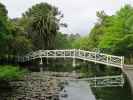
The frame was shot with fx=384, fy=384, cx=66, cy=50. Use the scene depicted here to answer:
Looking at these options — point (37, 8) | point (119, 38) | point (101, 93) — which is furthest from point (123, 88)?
point (37, 8)

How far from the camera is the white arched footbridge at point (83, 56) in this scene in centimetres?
3909

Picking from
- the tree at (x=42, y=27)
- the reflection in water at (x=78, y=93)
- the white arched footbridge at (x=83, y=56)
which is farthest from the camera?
the tree at (x=42, y=27)

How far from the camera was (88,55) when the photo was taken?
43156 mm

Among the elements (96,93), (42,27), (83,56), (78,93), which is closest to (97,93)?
(96,93)

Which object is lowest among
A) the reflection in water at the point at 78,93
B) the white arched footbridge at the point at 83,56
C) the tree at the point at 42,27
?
the reflection in water at the point at 78,93

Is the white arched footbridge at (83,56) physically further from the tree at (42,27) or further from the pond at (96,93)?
the pond at (96,93)

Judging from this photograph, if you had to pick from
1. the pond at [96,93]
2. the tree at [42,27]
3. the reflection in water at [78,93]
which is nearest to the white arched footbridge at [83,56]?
the tree at [42,27]

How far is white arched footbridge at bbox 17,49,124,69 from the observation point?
39094mm

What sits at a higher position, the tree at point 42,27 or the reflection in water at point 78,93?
the tree at point 42,27

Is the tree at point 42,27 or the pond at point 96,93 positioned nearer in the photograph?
the pond at point 96,93

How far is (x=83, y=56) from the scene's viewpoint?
43.3 meters

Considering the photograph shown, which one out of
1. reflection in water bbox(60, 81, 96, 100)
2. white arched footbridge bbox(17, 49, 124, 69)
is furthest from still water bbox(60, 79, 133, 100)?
white arched footbridge bbox(17, 49, 124, 69)

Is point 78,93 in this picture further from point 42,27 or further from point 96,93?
point 42,27

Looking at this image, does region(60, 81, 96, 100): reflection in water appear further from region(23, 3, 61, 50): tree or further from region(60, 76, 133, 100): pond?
region(23, 3, 61, 50): tree
